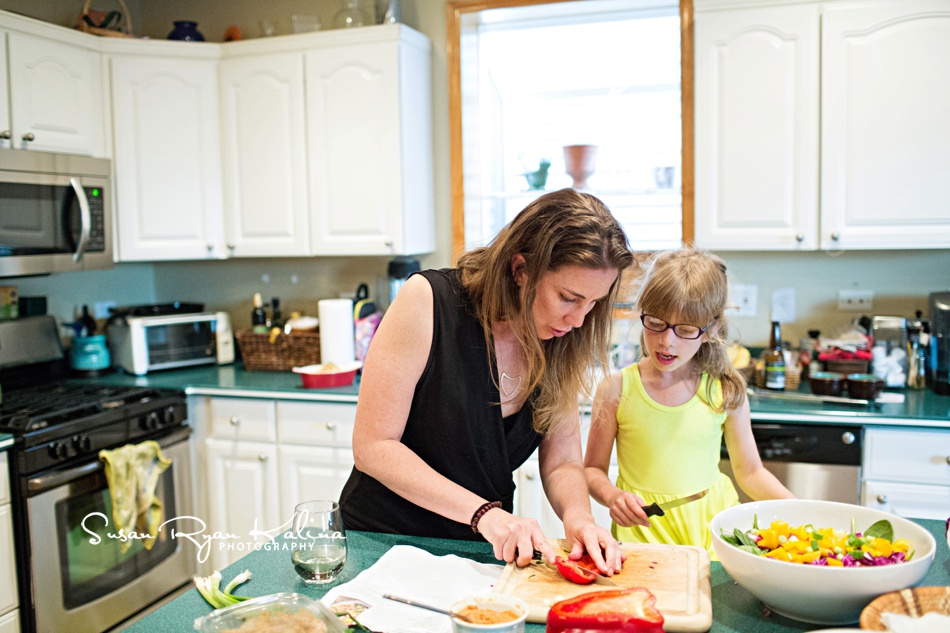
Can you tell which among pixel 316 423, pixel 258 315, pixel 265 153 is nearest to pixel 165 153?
pixel 265 153

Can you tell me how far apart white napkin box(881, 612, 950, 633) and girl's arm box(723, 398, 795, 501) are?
76cm

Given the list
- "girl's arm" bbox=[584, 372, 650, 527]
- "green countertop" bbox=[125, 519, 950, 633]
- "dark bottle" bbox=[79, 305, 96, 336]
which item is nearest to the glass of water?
"green countertop" bbox=[125, 519, 950, 633]

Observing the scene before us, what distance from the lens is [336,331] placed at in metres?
3.17

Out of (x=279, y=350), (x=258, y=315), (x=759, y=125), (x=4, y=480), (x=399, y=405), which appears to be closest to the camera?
(x=399, y=405)

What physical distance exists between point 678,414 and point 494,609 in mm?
940

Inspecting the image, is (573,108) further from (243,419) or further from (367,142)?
(243,419)

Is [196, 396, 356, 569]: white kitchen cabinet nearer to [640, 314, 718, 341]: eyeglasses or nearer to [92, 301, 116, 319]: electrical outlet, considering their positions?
[92, 301, 116, 319]: electrical outlet

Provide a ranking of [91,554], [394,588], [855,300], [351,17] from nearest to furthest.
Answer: [394,588] < [91,554] < [855,300] < [351,17]

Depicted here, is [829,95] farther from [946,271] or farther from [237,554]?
[237,554]

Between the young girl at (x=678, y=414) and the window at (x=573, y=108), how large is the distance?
54.2 inches

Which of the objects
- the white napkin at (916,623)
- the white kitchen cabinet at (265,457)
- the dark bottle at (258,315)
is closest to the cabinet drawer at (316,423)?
the white kitchen cabinet at (265,457)

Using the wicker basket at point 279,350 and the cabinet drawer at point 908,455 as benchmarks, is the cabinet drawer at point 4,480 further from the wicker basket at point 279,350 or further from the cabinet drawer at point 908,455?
the cabinet drawer at point 908,455

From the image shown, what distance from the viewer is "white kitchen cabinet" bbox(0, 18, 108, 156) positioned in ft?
9.25

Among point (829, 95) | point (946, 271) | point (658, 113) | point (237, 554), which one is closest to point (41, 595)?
point (237, 554)
